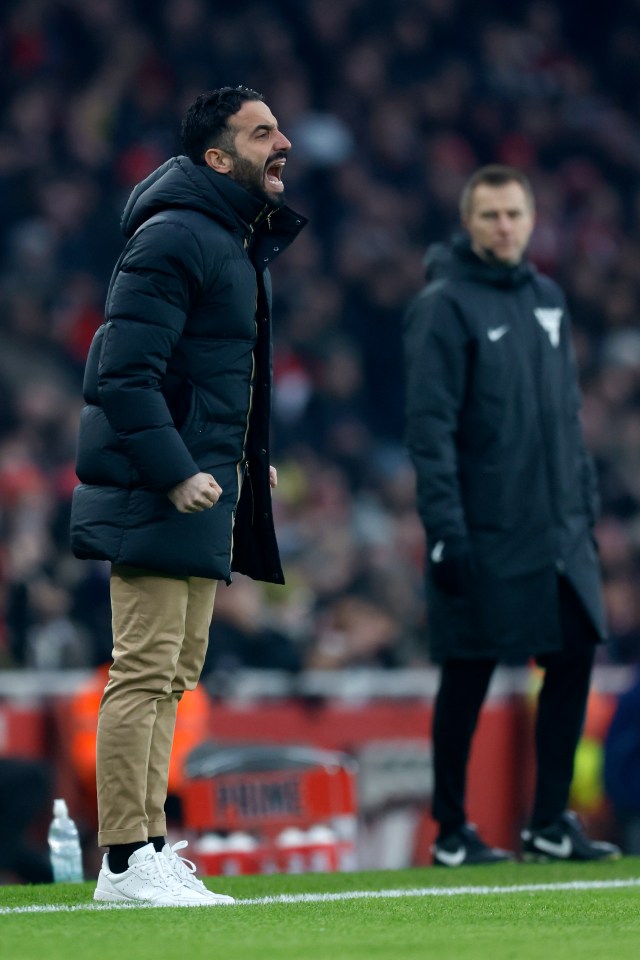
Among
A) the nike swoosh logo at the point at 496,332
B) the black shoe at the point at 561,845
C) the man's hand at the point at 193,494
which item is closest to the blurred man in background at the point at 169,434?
the man's hand at the point at 193,494

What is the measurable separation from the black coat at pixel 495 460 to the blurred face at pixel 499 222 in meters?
0.06

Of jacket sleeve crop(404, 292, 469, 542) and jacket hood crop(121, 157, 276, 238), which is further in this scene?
jacket sleeve crop(404, 292, 469, 542)

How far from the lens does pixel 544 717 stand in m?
6.18

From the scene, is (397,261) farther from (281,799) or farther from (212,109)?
(212,109)

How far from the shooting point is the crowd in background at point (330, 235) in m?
10.2

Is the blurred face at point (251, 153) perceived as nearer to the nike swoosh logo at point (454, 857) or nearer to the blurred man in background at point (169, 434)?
the blurred man in background at point (169, 434)

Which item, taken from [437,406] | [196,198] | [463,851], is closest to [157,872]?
[196,198]

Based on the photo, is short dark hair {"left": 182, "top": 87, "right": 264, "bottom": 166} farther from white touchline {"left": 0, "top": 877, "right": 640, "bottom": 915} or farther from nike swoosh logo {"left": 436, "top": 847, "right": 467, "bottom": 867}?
nike swoosh logo {"left": 436, "top": 847, "right": 467, "bottom": 867}

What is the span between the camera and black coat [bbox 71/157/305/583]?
4461mm

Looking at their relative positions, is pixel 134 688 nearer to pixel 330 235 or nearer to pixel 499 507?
pixel 499 507

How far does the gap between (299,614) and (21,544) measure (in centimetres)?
162

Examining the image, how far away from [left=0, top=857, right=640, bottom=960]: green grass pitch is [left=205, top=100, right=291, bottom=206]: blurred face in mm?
1748

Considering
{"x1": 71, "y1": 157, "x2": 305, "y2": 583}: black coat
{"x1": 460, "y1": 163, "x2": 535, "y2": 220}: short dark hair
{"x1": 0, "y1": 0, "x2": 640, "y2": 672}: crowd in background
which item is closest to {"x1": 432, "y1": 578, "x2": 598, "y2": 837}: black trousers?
{"x1": 460, "y1": 163, "x2": 535, "y2": 220}: short dark hair

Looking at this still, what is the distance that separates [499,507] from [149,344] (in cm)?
182
